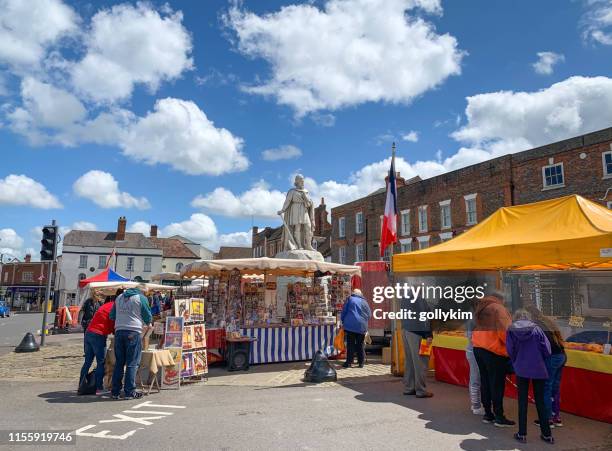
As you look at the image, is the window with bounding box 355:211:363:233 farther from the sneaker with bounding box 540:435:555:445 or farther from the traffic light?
the sneaker with bounding box 540:435:555:445

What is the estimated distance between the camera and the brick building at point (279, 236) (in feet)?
145

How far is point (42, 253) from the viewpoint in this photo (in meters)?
13.5

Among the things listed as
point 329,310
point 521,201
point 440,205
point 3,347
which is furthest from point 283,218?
point 440,205

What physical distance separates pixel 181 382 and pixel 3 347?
10564 mm

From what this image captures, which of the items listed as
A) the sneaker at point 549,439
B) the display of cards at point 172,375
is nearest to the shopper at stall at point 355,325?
the display of cards at point 172,375

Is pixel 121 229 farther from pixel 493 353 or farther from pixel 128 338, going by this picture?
pixel 493 353

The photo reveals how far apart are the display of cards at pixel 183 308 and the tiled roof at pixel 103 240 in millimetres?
46531

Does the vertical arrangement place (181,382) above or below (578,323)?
below

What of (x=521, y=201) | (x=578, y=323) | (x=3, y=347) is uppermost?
(x=521, y=201)

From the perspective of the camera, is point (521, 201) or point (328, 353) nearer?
point (328, 353)

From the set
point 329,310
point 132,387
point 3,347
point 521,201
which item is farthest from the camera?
point 521,201

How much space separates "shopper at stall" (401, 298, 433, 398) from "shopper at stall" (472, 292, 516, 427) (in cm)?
132

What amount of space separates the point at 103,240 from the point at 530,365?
53.7 m

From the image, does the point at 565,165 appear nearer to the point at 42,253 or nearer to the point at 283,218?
the point at 283,218
